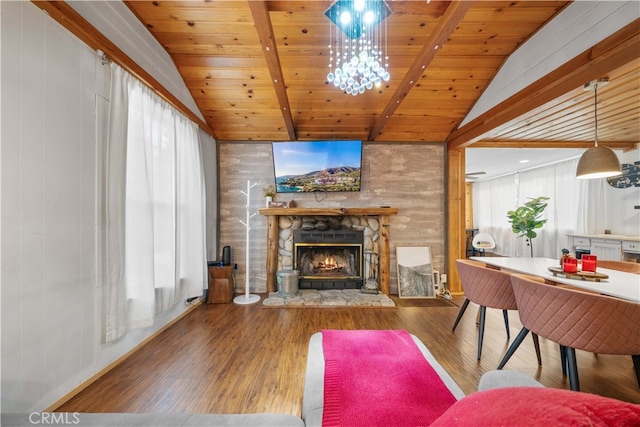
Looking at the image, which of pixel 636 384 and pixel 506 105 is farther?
pixel 506 105

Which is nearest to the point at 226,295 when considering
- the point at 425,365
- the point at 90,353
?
the point at 90,353

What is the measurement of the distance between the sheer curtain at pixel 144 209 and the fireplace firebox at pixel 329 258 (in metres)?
1.52

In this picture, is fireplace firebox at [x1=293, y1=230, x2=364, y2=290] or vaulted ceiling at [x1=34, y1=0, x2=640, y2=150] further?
fireplace firebox at [x1=293, y1=230, x2=364, y2=290]

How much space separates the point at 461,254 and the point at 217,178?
3943 millimetres

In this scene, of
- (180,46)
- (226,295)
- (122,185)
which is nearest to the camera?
(122,185)

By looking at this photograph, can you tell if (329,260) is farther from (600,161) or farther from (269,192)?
(600,161)

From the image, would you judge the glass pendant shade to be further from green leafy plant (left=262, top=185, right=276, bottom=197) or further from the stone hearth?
green leafy plant (left=262, top=185, right=276, bottom=197)

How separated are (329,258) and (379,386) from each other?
263cm

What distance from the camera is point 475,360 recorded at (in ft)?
6.44

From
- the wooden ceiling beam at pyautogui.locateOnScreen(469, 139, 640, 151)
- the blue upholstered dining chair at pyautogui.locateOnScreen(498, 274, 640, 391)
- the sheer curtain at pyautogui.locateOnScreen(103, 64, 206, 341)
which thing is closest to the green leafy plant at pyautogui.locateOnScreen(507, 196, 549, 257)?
the wooden ceiling beam at pyautogui.locateOnScreen(469, 139, 640, 151)

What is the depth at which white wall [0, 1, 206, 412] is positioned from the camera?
1232 mm

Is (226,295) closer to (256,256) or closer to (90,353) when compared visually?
(256,256)

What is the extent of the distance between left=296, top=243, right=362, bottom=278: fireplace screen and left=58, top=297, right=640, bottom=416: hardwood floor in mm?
936

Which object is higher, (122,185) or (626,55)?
(626,55)
